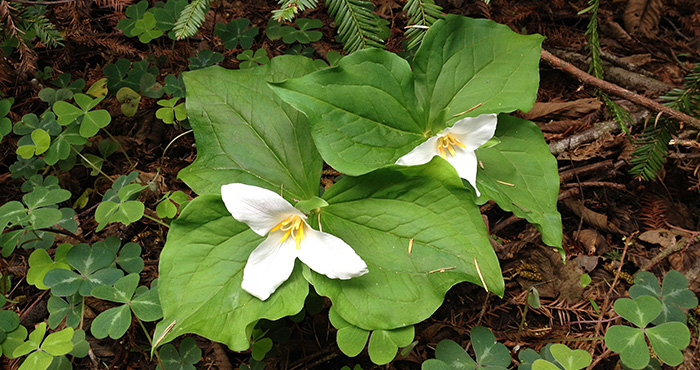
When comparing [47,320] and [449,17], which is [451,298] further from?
[47,320]

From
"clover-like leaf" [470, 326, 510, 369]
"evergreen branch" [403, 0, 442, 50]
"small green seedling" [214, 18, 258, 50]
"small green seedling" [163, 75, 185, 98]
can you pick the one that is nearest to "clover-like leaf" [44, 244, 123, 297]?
"small green seedling" [163, 75, 185, 98]

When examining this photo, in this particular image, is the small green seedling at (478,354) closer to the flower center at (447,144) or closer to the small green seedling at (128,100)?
the flower center at (447,144)

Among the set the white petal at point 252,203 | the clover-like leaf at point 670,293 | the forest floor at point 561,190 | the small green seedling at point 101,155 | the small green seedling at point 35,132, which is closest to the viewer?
the white petal at point 252,203

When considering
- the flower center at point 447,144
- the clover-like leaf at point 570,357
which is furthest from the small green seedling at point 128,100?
the clover-like leaf at point 570,357

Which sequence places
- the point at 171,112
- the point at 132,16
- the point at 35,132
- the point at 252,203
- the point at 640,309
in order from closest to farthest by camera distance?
the point at 252,203
the point at 640,309
the point at 35,132
the point at 171,112
the point at 132,16

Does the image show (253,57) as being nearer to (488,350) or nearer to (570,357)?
(488,350)

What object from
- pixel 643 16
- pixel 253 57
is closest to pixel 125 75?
pixel 253 57

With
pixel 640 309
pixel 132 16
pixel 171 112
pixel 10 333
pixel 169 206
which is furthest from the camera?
pixel 132 16
